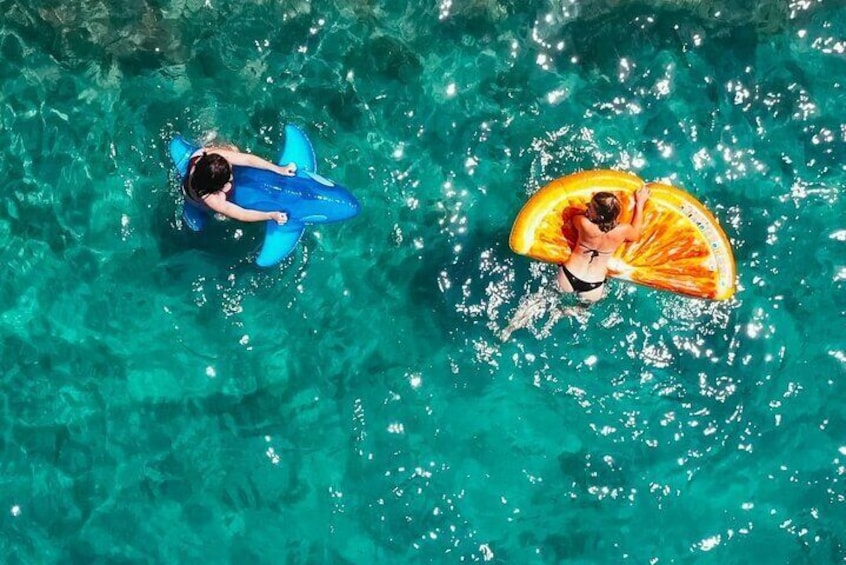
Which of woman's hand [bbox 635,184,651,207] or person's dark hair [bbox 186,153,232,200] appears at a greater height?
woman's hand [bbox 635,184,651,207]

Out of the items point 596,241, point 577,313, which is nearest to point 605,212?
point 596,241

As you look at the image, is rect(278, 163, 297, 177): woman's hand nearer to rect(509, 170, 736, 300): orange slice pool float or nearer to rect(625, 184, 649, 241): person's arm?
rect(509, 170, 736, 300): orange slice pool float

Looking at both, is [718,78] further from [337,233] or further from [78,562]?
[78,562]

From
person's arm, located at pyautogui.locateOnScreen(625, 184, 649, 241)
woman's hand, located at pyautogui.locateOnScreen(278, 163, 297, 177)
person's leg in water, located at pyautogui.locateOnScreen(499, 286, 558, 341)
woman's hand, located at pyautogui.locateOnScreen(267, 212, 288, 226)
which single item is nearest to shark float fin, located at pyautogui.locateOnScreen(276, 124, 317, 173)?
woman's hand, located at pyautogui.locateOnScreen(278, 163, 297, 177)

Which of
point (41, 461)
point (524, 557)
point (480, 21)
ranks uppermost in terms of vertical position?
point (480, 21)

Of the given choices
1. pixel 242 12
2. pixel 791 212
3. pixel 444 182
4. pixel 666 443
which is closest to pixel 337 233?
pixel 444 182

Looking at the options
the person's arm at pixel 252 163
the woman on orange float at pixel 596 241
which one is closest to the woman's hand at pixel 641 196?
the woman on orange float at pixel 596 241

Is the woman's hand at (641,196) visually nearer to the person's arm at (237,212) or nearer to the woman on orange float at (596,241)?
the woman on orange float at (596,241)
